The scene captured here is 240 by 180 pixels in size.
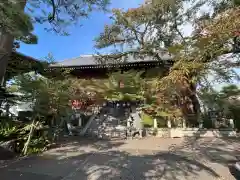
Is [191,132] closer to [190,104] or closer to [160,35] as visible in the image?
[190,104]

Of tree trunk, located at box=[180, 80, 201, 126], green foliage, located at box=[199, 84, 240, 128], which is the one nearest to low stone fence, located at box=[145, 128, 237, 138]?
tree trunk, located at box=[180, 80, 201, 126]

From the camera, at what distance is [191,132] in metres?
10.9

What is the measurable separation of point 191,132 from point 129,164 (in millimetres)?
5733

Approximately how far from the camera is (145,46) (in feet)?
44.8

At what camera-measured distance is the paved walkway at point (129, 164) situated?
5172 millimetres

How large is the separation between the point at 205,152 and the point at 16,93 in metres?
6.99

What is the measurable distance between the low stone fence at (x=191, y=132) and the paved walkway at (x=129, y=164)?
7.88 ft

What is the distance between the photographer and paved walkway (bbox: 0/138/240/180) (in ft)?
17.0

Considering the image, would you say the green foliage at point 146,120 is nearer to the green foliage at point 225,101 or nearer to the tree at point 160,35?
the tree at point 160,35

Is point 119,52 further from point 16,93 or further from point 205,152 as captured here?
point 205,152

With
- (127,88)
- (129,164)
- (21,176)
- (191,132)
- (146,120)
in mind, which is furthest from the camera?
(127,88)

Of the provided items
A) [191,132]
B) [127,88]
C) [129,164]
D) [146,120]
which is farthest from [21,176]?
[127,88]

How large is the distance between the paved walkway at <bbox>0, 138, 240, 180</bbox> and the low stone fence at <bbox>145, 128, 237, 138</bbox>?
2.40m

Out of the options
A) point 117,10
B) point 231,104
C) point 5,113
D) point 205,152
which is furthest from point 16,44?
point 231,104
